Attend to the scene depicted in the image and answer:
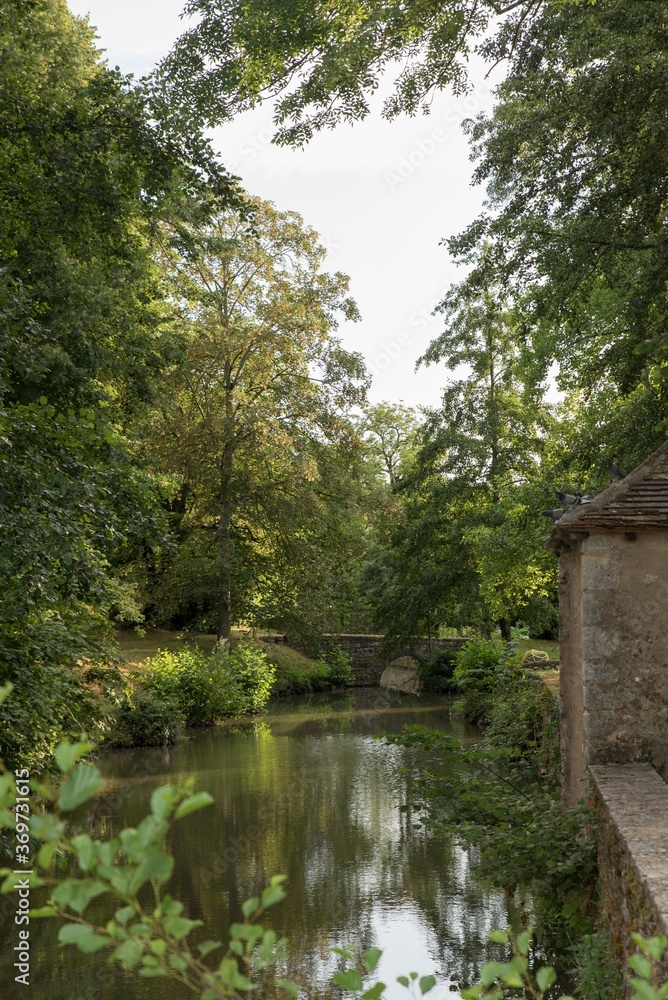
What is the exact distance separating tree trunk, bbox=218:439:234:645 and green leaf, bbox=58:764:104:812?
82.4ft

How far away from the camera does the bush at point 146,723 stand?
66.4 ft

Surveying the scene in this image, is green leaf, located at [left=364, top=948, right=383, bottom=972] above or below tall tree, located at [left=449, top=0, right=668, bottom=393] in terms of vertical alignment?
below

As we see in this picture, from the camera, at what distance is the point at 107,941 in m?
1.61

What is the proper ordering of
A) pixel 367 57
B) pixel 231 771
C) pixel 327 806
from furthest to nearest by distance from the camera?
pixel 231 771 → pixel 327 806 → pixel 367 57

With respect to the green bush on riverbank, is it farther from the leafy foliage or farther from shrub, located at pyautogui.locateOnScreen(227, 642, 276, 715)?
the leafy foliage

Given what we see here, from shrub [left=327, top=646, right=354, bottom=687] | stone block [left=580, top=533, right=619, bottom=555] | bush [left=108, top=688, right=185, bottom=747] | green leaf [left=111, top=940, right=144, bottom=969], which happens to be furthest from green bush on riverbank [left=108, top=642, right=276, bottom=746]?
green leaf [left=111, top=940, right=144, bottom=969]

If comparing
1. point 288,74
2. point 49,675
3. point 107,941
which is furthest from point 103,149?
point 107,941

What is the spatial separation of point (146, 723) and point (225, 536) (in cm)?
792

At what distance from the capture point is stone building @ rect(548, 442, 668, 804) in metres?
7.45

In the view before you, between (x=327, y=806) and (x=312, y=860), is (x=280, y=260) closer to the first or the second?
(x=327, y=806)

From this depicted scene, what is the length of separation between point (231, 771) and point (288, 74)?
38.1 ft

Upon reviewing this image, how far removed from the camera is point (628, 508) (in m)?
7.64

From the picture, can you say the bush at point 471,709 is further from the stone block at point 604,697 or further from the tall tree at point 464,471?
the stone block at point 604,697

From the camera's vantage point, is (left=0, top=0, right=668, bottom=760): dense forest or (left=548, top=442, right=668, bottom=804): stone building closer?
(left=548, top=442, right=668, bottom=804): stone building
